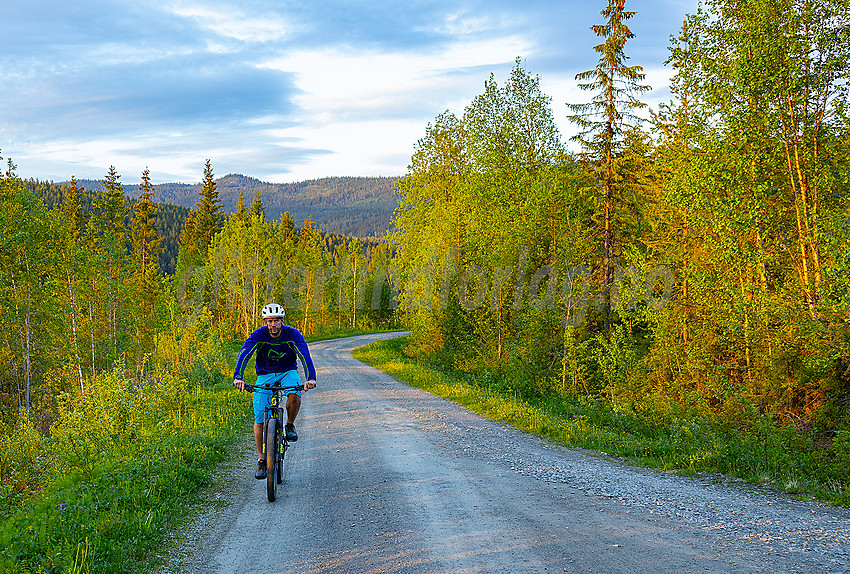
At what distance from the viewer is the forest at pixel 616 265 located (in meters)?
10.7

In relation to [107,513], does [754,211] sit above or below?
above

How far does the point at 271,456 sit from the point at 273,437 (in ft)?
0.82

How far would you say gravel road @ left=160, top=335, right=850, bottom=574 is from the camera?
4.79m

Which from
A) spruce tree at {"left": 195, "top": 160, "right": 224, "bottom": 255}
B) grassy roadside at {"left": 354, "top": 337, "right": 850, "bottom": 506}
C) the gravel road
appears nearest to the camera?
the gravel road

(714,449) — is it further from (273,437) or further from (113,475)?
(113,475)

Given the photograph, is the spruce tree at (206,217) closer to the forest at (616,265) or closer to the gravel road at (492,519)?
the forest at (616,265)

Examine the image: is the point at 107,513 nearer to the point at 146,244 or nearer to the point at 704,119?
the point at 704,119

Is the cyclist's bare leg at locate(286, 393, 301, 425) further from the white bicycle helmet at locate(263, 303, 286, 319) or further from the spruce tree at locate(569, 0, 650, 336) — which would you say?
the spruce tree at locate(569, 0, 650, 336)

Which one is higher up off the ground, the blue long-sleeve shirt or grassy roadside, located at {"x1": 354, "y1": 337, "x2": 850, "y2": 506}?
the blue long-sleeve shirt

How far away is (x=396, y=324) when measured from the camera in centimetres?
7119

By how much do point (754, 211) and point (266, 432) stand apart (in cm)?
1044

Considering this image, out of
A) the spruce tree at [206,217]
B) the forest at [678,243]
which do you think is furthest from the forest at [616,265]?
the spruce tree at [206,217]

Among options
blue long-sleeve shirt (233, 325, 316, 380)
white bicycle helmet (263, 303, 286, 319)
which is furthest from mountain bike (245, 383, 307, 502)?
white bicycle helmet (263, 303, 286, 319)

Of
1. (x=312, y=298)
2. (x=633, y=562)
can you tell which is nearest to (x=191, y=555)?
(x=633, y=562)
